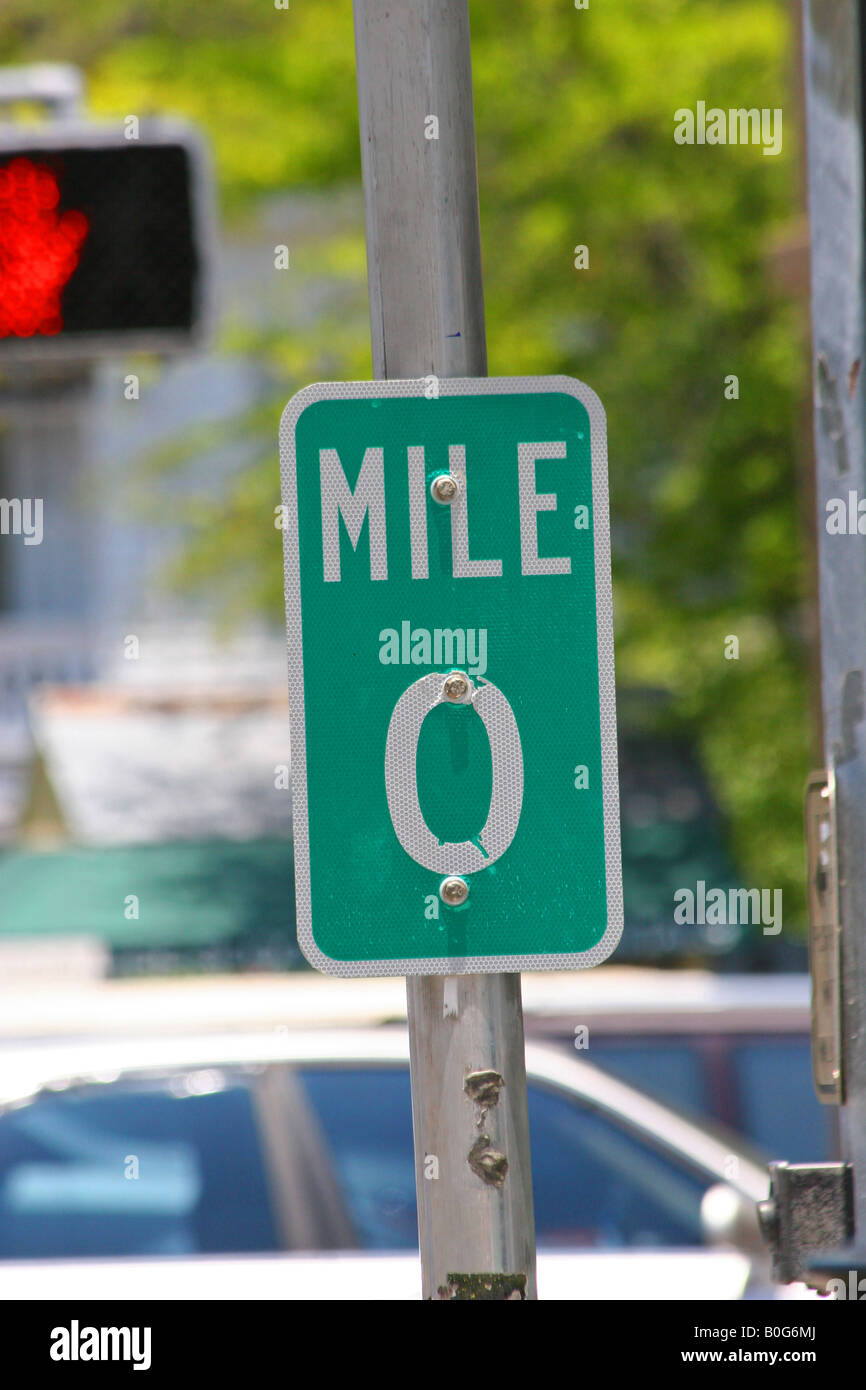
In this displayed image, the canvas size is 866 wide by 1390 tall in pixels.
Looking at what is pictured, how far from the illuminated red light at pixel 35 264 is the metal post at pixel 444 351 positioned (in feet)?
4.11

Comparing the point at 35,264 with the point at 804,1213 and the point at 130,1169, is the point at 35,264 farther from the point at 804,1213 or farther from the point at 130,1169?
the point at 130,1169

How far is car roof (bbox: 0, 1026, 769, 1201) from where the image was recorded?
423 cm

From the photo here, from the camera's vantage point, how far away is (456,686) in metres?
2.00

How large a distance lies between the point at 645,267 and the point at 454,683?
7.91m

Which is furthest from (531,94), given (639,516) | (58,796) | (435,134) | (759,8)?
(435,134)

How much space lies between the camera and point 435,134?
204 centimetres

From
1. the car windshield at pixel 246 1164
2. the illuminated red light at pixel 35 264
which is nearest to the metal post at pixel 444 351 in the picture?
the illuminated red light at pixel 35 264

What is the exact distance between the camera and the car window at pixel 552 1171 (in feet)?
14.4
